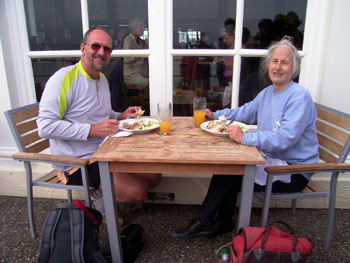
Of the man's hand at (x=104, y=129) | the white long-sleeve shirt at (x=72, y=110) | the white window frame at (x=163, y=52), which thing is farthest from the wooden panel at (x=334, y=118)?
the white long-sleeve shirt at (x=72, y=110)

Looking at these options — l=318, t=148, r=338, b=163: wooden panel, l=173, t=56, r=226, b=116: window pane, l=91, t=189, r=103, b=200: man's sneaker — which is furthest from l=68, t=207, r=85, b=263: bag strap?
l=318, t=148, r=338, b=163: wooden panel

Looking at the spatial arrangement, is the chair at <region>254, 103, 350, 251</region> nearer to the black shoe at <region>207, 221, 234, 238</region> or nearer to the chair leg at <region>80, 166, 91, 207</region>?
the black shoe at <region>207, 221, 234, 238</region>

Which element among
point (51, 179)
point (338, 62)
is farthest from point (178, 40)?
point (51, 179)

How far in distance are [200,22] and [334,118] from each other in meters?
1.34

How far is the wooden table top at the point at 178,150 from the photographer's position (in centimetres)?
142

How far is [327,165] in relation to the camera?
5.37 ft

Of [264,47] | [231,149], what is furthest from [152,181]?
[264,47]

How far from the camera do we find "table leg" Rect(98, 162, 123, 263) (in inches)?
60.2

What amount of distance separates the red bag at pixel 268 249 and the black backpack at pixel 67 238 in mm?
810

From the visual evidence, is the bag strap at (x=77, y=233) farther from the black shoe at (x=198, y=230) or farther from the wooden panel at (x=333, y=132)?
the wooden panel at (x=333, y=132)

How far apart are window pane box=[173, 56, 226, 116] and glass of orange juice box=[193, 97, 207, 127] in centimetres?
60

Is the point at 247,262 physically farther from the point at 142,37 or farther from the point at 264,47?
the point at 142,37

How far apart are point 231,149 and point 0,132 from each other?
2.24 metres

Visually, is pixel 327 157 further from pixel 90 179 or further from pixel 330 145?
pixel 90 179
